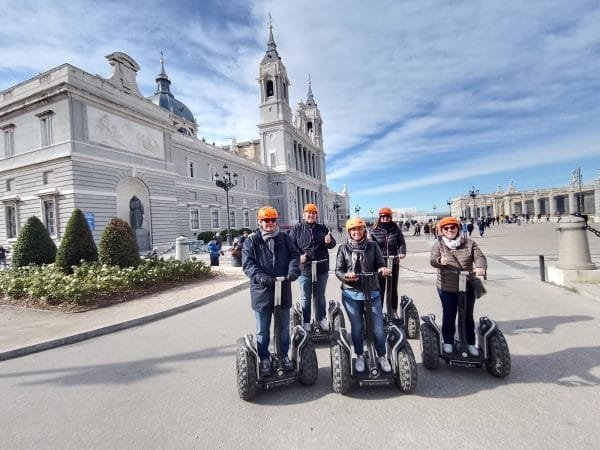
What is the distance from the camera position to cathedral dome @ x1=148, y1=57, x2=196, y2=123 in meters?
55.0

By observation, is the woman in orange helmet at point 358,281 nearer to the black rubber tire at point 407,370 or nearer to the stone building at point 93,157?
the black rubber tire at point 407,370

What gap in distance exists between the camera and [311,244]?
4648 millimetres

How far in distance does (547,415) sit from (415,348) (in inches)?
63.9

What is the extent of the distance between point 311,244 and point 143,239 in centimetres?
2203

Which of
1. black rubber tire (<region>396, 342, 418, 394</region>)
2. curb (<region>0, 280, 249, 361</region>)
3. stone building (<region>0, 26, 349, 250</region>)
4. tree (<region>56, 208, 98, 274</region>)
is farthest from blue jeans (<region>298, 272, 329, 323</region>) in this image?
stone building (<region>0, 26, 349, 250</region>)

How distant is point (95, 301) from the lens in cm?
724

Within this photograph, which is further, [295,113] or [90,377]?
[295,113]

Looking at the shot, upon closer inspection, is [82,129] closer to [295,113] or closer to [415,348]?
[415,348]

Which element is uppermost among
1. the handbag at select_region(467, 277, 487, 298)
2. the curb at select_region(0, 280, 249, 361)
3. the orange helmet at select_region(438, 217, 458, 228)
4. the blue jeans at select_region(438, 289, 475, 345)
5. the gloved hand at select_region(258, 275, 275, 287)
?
the orange helmet at select_region(438, 217, 458, 228)

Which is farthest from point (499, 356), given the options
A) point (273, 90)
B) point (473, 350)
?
point (273, 90)

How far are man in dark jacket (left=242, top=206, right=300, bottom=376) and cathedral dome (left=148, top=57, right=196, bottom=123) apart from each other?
58.3 metres

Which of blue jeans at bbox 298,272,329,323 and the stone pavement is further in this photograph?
the stone pavement

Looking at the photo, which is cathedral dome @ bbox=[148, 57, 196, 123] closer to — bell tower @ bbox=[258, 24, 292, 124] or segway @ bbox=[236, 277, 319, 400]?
bell tower @ bbox=[258, 24, 292, 124]

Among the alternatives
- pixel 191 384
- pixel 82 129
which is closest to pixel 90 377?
pixel 191 384
